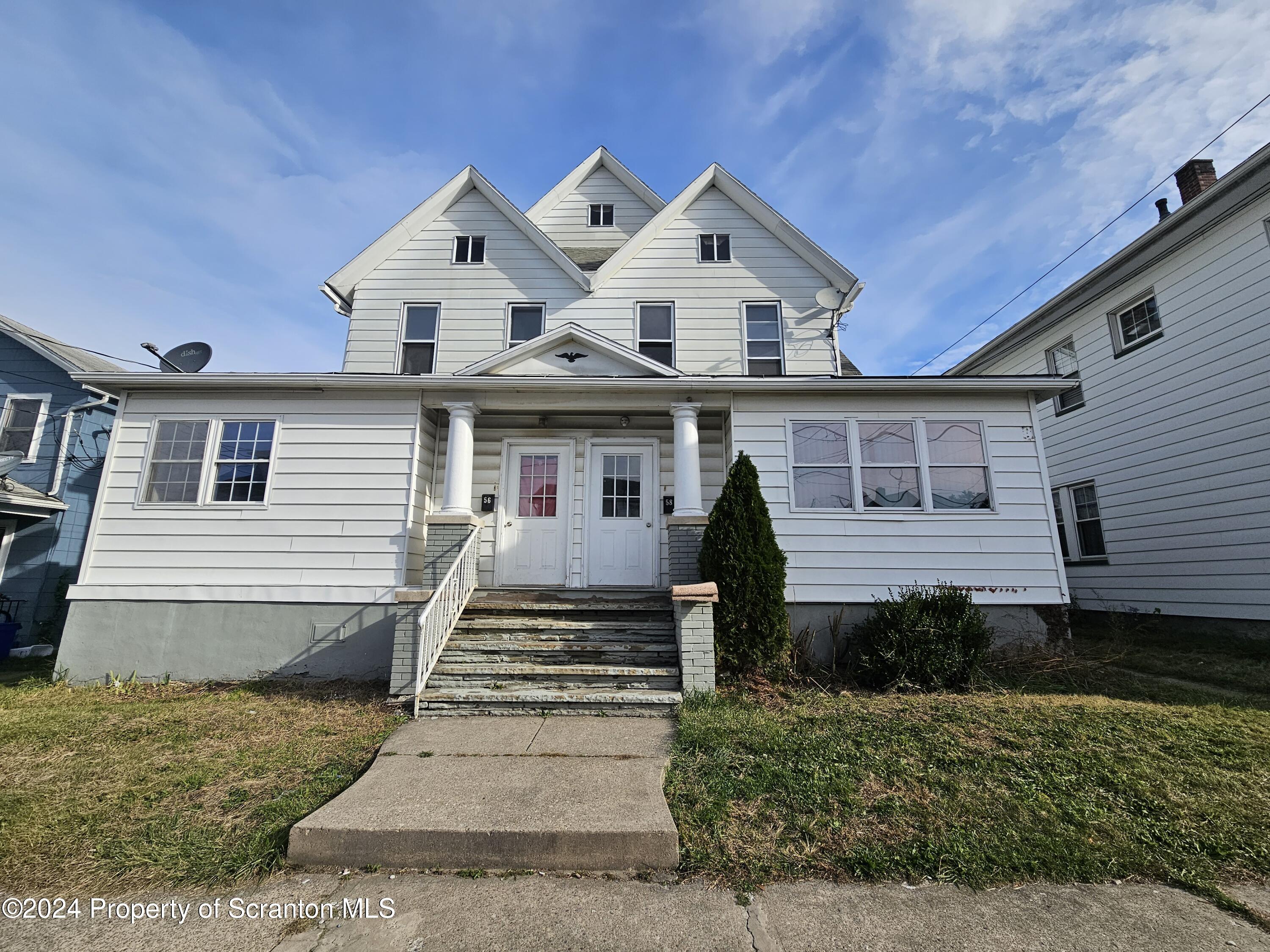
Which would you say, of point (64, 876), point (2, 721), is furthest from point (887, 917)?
point (2, 721)

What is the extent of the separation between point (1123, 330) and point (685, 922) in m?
12.7

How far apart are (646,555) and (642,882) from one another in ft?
18.0

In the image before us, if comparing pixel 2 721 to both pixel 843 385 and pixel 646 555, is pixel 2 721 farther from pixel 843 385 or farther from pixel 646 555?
pixel 843 385

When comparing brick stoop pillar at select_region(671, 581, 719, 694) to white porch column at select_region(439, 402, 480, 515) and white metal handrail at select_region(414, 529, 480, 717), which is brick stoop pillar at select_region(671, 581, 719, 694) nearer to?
white metal handrail at select_region(414, 529, 480, 717)

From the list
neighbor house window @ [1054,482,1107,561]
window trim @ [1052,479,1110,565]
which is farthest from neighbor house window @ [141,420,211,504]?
window trim @ [1052,479,1110,565]

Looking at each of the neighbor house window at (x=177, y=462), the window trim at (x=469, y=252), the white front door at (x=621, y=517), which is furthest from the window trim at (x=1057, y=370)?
the neighbor house window at (x=177, y=462)

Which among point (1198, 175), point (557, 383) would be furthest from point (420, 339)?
point (1198, 175)

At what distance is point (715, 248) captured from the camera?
414 inches

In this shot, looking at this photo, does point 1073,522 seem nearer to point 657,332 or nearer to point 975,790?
point 657,332

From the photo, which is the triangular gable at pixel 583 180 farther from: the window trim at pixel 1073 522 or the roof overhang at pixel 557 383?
the window trim at pixel 1073 522

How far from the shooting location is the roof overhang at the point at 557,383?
299 inches

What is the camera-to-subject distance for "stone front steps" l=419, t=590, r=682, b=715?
219 inches

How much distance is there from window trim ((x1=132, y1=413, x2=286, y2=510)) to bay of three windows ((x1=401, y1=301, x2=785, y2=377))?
2722 millimetres

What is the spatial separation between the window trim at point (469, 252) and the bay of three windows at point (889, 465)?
21.3ft
